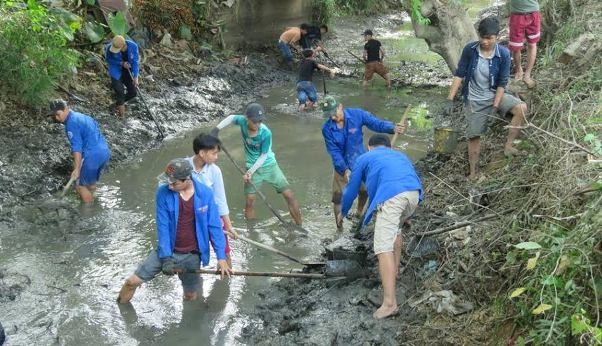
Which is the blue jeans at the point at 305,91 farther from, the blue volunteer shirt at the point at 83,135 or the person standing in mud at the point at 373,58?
the blue volunteer shirt at the point at 83,135

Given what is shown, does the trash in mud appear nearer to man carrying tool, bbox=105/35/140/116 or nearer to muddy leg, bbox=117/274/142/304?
muddy leg, bbox=117/274/142/304

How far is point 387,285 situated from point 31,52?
6.85m

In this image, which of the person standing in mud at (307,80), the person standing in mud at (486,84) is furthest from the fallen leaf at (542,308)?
the person standing in mud at (307,80)

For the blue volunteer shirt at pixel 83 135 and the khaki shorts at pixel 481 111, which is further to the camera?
the blue volunteer shirt at pixel 83 135

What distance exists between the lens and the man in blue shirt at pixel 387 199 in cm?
501

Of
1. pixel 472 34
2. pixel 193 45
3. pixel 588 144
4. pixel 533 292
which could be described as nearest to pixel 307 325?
pixel 533 292

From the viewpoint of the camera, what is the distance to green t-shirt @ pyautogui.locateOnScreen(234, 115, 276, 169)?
750cm

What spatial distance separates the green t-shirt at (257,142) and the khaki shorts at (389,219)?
9.00 ft

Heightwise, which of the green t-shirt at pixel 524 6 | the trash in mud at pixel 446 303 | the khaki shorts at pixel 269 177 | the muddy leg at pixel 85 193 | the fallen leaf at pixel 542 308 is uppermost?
the green t-shirt at pixel 524 6

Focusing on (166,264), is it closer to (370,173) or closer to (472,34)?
(370,173)

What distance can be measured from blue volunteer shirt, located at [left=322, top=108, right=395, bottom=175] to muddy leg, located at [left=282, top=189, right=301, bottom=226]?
784 mm

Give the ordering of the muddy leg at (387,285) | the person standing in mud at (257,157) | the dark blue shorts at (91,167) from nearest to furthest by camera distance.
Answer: the muddy leg at (387,285)
the person standing in mud at (257,157)
the dark blue shorts at (91,167)

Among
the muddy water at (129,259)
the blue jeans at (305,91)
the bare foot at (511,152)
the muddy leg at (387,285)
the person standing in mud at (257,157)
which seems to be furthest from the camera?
the blue jeans at (305,91)

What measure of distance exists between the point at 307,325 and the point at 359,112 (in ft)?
9.51
